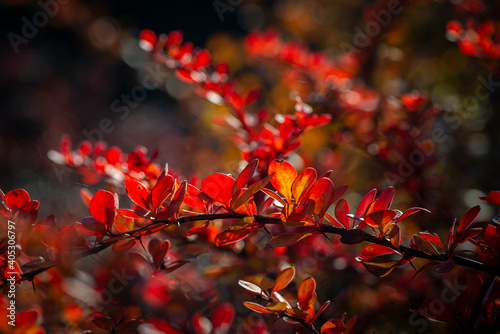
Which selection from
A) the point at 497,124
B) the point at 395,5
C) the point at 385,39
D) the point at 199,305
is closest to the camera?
the point at 199,305

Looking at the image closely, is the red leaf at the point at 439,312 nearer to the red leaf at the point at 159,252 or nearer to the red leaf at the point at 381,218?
the red leaf at the point at 381,218

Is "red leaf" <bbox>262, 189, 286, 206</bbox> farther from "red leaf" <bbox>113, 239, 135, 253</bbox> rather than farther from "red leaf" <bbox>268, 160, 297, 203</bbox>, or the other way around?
"red leaf" <bbox>113, 239, 135, 253</bbox>

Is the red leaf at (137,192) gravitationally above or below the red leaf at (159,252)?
above

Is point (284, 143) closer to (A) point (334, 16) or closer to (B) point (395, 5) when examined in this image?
(B) point (395, 5)

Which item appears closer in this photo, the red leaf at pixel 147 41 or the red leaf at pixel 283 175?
the red leaf at pixel 283 175

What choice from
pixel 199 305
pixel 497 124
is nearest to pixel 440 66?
pixel 497 124

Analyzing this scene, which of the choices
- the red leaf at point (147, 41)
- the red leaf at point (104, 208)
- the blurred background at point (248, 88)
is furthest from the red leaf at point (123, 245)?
the red leaf at point (147, 41)

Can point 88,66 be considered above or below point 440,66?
below
